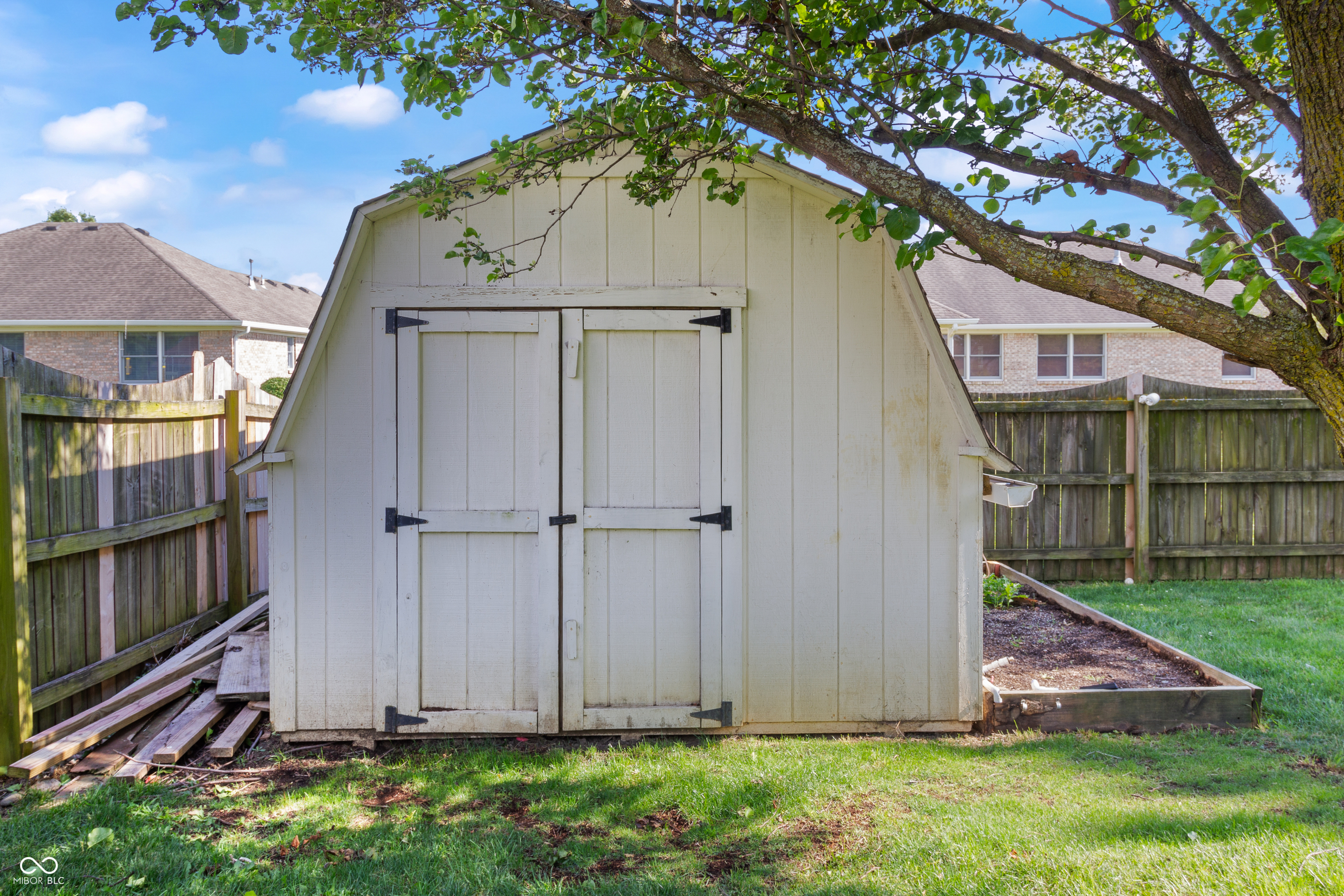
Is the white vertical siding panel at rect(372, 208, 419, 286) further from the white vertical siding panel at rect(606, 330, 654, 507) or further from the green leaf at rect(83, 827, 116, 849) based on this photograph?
the green leaf at rect(83, 827, 116, 849)

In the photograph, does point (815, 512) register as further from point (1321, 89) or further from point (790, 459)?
point (1321, 89)

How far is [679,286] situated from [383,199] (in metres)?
1.56

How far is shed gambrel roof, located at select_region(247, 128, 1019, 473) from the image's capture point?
13.1 feet

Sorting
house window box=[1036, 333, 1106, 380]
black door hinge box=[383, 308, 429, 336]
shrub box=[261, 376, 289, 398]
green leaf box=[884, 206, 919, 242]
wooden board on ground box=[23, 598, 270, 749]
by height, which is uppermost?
house window box=[1036, 333, 1106, 380]

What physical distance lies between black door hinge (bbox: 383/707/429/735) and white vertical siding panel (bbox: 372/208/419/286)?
225cm

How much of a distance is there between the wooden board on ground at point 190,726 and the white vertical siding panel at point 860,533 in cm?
338

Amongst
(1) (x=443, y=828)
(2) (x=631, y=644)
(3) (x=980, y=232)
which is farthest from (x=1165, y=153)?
(1) (x=443, y=828)

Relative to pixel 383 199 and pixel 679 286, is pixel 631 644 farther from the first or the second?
pixel 383 199

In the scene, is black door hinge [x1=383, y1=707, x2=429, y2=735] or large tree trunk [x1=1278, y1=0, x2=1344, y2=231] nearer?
large tree trunk [x1=1278, y1=0, x2=1344, y2=231]

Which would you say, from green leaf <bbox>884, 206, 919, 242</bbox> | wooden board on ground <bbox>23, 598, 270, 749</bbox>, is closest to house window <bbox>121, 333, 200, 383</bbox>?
wooden board on ground <bbox>23, 598, 270, 749</bbox>

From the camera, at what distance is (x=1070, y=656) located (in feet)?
17.3

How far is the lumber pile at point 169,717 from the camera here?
3.78 meters

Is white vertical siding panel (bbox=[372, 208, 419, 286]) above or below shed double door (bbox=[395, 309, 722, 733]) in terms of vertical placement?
above

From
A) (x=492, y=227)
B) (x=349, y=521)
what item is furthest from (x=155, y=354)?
(x=492, y=227)
